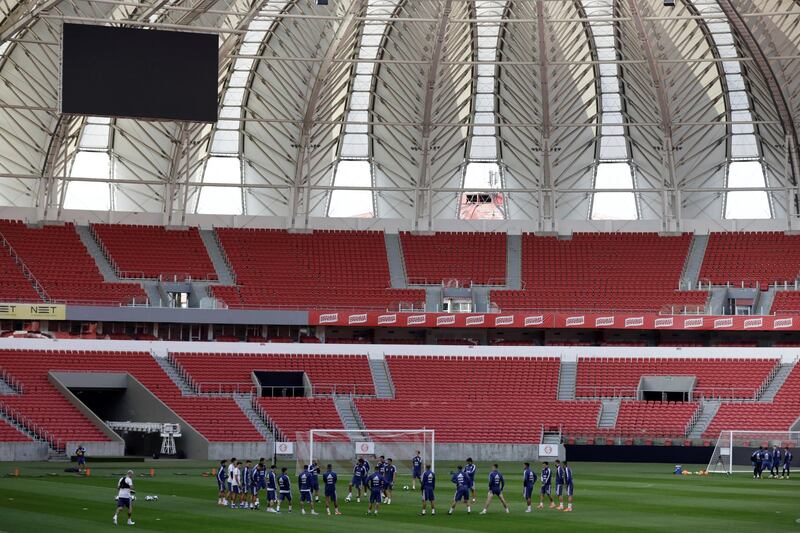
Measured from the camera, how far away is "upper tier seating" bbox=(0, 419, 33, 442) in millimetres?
56688

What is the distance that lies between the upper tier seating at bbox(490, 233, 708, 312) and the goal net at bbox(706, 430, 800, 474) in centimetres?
1596

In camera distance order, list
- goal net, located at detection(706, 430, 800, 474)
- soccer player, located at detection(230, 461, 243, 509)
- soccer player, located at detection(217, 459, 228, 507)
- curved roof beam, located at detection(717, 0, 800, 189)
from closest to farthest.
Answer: soccer player, located at detection(230, 461, 243, 509), soccer player, located at detection(217, 459, 228, 507), goal net, located at detection(706, 430, 800, 474), curved roof beam, located at detection(717, 0, 800, 189)

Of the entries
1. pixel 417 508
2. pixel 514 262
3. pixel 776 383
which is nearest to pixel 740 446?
pixel 776 383

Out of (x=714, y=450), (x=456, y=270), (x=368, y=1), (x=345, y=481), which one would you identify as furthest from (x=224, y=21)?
(x=714, y=450)

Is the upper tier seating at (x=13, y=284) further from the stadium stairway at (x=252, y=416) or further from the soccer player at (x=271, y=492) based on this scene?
the soccer player at (x=271, y=492)

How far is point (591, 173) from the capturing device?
7825 cm

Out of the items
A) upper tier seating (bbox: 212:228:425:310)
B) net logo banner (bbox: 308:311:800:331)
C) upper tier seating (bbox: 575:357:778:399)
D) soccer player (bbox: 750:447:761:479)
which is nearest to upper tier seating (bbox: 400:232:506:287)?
upper tier seating (bbox: 212:228:425:310)

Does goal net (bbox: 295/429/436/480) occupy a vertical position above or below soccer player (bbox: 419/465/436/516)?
above

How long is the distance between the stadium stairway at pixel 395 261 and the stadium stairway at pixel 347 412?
11129 millimetres

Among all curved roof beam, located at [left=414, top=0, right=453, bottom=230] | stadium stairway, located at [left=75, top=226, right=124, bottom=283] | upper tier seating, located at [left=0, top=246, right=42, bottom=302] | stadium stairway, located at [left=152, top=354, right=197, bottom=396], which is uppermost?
curved roof beam, located at [left=414, top=0, right=453, bottom=230]

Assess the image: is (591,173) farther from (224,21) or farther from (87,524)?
→ (87,524)

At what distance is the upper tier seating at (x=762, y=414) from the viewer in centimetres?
6241

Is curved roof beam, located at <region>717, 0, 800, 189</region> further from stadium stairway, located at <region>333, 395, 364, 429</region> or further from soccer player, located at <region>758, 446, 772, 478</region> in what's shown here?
stadium stairway, located at <region>333, 395, 364, 429</region>

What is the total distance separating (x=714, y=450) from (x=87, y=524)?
33.8 m
